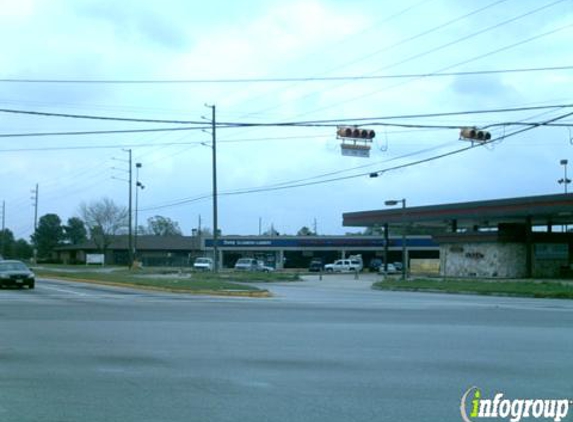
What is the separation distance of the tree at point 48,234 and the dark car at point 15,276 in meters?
101

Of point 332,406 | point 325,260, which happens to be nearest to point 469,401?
point 332,406

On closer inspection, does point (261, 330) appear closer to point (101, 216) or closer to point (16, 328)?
point (16, 328)

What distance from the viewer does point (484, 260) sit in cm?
5541

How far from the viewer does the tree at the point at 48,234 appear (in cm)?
13175

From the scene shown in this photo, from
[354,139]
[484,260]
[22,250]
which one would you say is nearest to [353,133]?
[354,139]

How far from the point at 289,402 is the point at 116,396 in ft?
7.20

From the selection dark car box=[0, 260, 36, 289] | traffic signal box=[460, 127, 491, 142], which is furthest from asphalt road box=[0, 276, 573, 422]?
dark car box=[0, 260, 36, 289]

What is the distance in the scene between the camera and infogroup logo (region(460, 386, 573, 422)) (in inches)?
309

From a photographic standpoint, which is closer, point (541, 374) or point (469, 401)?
point (469, 401)

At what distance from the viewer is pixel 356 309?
2248 cm

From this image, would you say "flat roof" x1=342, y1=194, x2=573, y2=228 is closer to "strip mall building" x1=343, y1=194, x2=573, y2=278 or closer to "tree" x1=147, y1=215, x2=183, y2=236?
"strip mall building" x1=343, y1=194, x2=573, y2=278

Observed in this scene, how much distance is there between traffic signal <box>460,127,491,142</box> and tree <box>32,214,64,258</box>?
119513 millimetres

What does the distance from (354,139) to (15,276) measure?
772 inches

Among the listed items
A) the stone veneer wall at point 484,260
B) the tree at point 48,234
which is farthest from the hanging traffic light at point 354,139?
the tree at point 48,234
